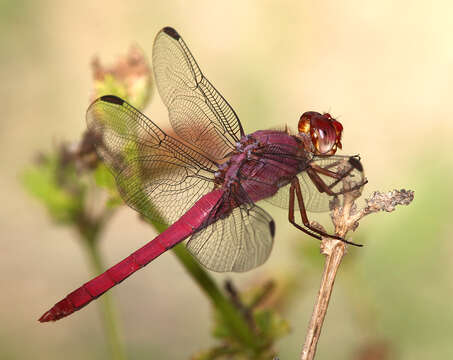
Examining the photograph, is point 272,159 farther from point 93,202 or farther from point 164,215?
point 93,202

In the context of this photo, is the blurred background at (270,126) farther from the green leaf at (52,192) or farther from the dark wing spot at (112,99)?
the dark wing spot at (112,99)

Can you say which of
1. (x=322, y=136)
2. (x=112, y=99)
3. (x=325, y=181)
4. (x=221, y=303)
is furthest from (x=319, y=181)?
(x=112, y=99)

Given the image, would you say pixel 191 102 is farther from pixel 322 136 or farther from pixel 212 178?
pixel 322 136

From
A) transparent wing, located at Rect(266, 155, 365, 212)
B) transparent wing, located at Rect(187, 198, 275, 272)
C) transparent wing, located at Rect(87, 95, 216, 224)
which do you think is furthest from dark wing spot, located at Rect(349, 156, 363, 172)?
transparent wing, located at Rect(87, 95, 216, 224)

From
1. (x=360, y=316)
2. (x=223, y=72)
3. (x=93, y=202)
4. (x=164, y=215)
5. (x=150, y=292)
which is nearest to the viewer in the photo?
(x=164, y=215)

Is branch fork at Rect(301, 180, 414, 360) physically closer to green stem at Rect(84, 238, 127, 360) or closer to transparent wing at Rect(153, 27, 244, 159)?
transparent wing at Rect(153, 27, 244, 159)

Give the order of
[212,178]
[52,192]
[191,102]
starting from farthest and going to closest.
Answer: [52,192] → [191,102] → [212,178]

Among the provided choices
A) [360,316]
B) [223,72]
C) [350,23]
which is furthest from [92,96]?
[350,23]

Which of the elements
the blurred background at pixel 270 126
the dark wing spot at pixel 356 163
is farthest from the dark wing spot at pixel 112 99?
the blurred background at pixel 270 126
